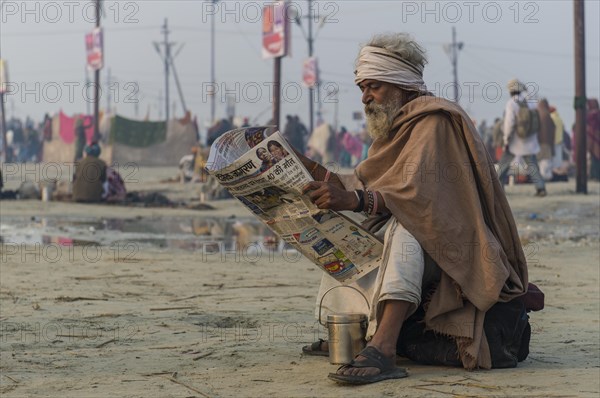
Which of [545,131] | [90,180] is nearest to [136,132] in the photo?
[545,131]

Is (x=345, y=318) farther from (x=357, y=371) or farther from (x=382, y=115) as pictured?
(x=382, y=115)

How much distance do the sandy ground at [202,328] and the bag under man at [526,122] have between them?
24.5 ft

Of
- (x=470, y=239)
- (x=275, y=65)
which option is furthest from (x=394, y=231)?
(x=275, y=65)

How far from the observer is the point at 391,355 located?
4.34 m

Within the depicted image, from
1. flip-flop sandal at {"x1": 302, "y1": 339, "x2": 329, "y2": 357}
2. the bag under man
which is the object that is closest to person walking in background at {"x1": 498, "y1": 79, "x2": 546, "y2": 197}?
the bag under man

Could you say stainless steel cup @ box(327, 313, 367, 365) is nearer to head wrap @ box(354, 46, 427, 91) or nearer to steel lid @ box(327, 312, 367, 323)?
steel lid @ box(327, 312, 367, 323)

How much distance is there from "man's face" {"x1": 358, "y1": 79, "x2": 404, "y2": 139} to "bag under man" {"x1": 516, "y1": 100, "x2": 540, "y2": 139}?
14.0m

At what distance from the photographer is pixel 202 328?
576 centimetres

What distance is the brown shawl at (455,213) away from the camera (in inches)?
175

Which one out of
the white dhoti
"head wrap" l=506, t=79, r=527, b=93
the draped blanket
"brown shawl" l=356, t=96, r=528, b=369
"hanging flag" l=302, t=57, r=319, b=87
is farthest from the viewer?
"hanging flag" l=302, t=57, r=319, b=87

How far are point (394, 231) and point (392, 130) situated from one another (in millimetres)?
461

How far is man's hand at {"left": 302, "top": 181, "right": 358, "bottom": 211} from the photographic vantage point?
4363 millimetres

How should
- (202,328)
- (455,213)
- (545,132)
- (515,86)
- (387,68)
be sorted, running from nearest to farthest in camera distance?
(455,213)
(387,68)
(202,328)
(515,86)
(545,132)

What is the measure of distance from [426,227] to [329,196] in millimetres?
409
